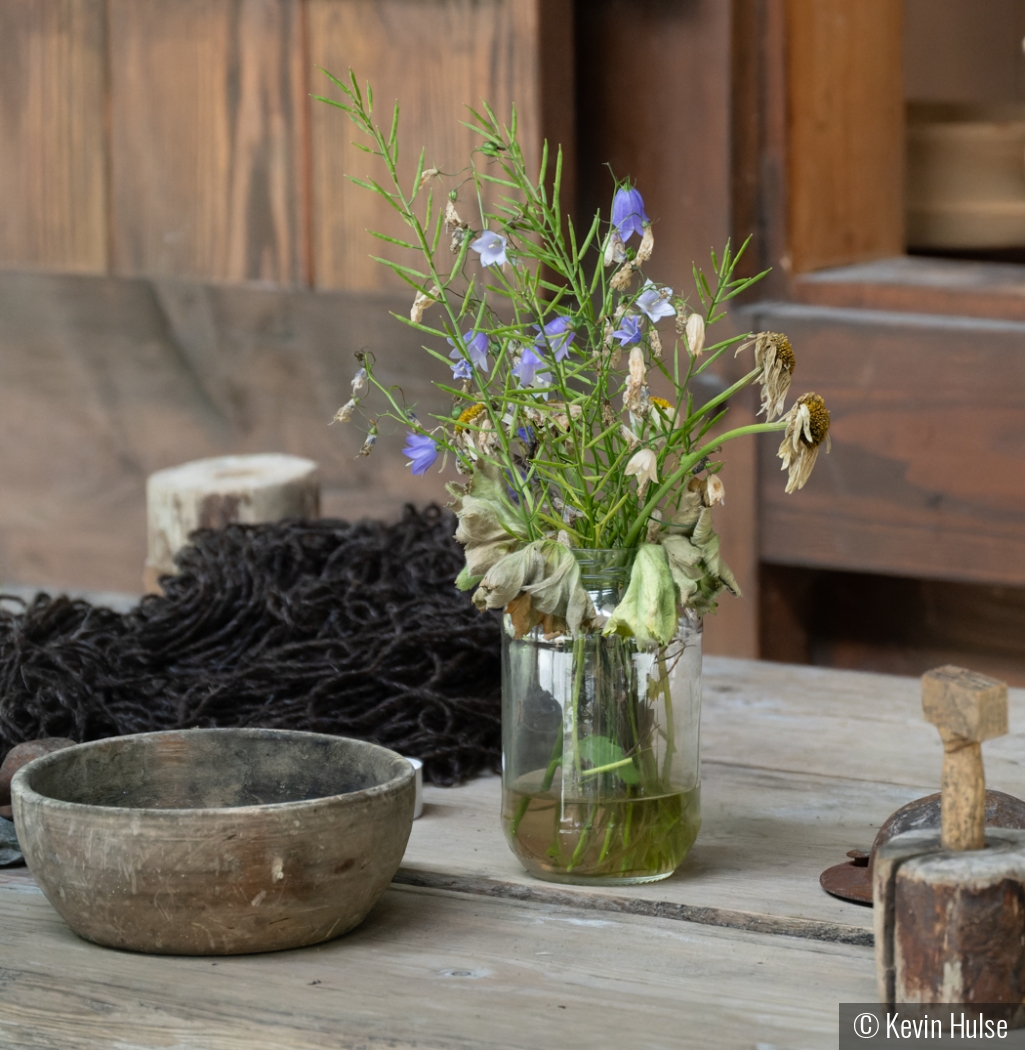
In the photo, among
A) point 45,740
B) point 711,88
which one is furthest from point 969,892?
point 711,88

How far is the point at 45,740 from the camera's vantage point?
3.51ft

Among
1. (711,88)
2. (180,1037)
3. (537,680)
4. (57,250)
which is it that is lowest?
(180,1037)

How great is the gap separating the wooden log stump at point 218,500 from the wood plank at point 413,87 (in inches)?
15.1

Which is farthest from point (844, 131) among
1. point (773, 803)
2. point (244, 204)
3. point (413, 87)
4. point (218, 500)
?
point (773, 803)

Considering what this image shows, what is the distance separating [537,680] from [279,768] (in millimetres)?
152

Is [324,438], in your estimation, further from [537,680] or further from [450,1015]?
[450,1015]

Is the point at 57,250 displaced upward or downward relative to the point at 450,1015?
upward

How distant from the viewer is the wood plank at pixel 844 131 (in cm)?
190

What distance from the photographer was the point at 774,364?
0.84 m

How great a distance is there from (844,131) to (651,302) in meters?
1.19

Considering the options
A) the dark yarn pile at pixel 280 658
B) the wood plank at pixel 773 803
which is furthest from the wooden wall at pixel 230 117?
the wood plank at pixel 773 803

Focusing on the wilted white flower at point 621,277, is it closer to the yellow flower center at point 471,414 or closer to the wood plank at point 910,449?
the yellow flower center at point 471,414

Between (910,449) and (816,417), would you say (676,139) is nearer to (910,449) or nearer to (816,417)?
(910,449)

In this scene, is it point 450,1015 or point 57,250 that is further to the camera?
point 57,250
